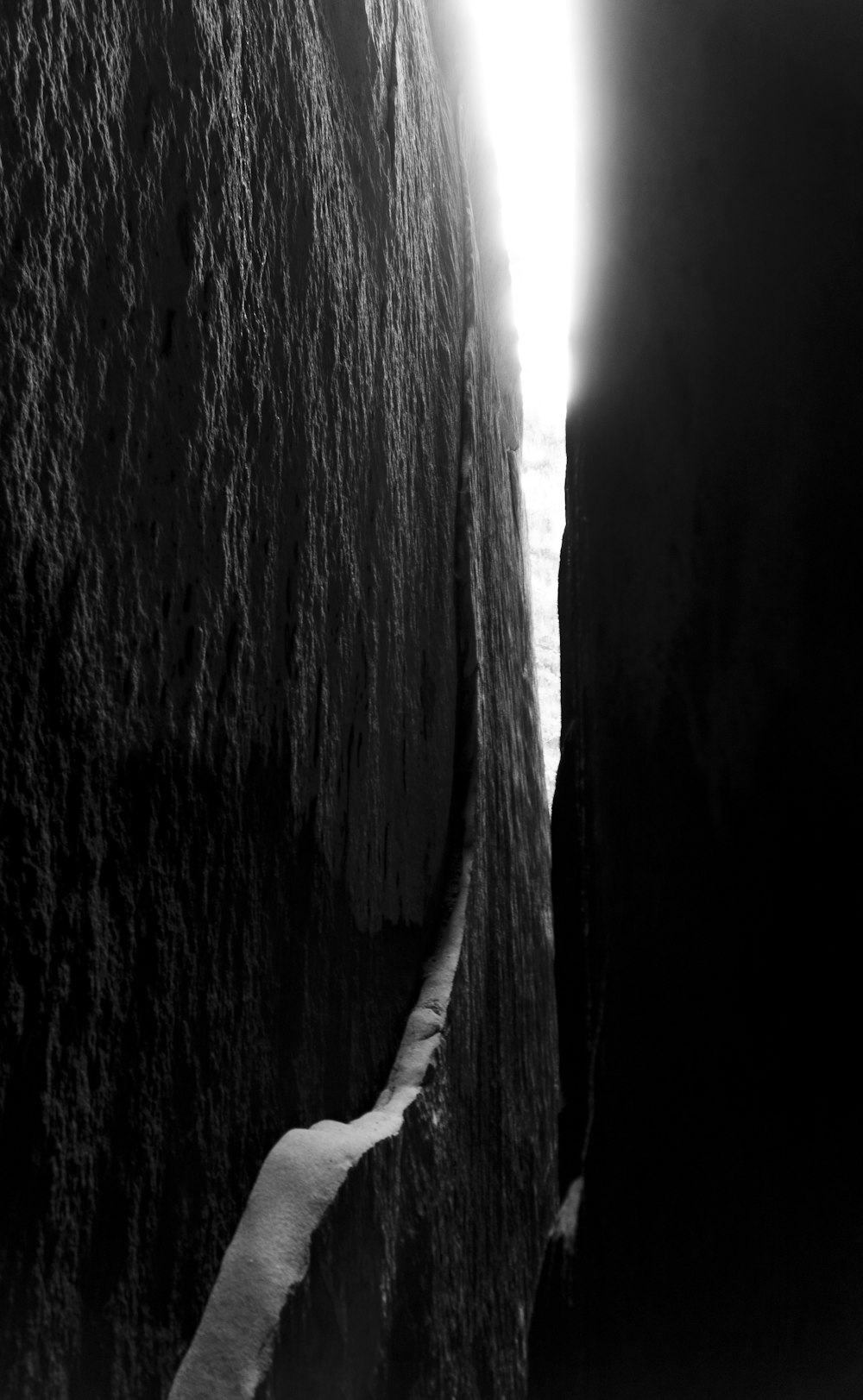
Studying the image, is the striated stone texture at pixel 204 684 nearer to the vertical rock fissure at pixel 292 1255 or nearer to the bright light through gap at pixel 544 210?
the vertical rock fissure at pixel 292 1255

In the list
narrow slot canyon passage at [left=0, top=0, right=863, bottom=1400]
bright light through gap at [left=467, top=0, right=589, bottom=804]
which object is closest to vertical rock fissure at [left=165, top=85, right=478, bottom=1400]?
narrow slot canyon passage at [left=0, top=0, right=863, bottom=1400]

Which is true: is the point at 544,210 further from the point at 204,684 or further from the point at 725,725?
the point at 725,725

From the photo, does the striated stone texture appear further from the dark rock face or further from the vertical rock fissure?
the dark rock face

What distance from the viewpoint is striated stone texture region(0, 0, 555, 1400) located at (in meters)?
0.78

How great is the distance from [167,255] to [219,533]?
239 millimetres

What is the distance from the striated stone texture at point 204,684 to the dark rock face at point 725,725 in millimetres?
334

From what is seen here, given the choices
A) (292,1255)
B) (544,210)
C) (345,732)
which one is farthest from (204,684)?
(544,210)

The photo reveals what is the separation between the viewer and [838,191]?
630 millimetres

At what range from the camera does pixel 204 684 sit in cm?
103

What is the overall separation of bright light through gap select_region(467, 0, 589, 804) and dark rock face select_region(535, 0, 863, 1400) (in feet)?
0.39

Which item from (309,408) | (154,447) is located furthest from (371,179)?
(154,447)

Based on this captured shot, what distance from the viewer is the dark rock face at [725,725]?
633mm

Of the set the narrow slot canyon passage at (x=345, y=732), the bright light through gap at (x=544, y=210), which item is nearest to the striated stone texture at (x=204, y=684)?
the narrow slot canyon passage at (x=345, y=732)

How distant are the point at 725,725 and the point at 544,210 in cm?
323
